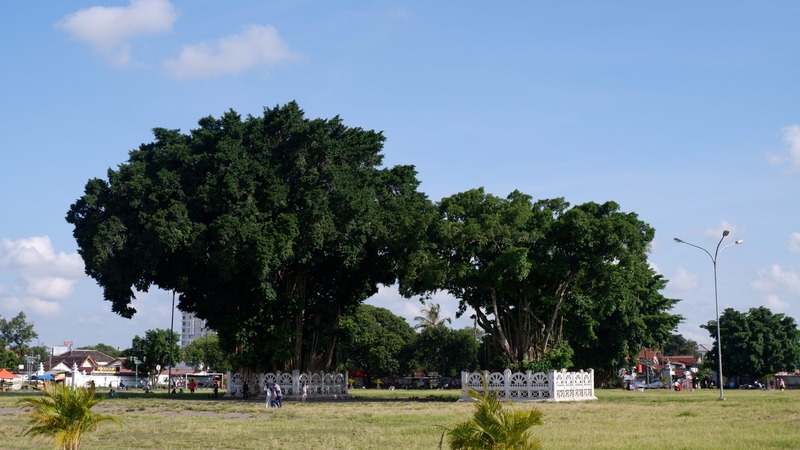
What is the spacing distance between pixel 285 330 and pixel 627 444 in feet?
109

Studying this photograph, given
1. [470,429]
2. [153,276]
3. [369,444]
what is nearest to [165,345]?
[153,276]

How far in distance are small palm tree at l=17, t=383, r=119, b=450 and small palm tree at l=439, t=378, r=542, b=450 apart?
22.5ft

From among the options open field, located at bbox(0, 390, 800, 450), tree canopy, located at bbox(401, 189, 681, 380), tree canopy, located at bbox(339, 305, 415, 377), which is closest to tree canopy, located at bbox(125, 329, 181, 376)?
tree canopy, located at bbox(339, 305, 415, 377)

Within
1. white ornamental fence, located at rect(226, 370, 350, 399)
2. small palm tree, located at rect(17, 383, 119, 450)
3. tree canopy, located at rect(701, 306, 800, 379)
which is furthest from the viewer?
tree canopy, located at rect(701, 306, 800, 379)

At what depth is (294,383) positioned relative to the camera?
5266cm

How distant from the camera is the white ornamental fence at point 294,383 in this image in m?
52.6

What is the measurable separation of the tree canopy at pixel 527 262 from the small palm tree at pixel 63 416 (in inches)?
1269

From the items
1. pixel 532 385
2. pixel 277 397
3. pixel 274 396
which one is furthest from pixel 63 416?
pixel 532 385

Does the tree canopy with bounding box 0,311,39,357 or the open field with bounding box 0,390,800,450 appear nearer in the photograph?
the open field with bounding box 0,390,800,450

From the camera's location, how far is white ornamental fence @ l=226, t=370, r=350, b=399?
5262 cm

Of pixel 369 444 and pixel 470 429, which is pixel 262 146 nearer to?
pixel 369 444

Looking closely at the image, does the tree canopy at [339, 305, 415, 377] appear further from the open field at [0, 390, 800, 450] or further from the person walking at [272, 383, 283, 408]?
the open field at [0, 390, 800, 450]

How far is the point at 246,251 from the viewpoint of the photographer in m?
46.3

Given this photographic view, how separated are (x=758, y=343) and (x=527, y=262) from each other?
5719 cm
